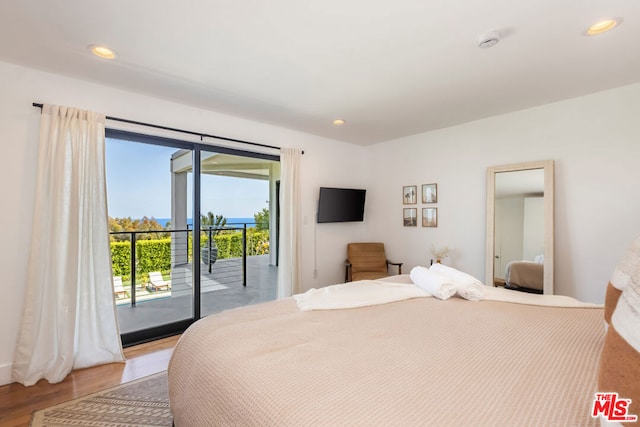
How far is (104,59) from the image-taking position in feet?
7.25

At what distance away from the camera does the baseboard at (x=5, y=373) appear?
2.25m

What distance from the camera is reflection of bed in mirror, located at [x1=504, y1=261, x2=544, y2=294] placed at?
3068 millimetres

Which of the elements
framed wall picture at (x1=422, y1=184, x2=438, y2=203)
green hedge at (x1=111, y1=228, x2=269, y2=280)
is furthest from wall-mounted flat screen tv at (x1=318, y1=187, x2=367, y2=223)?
green hedge at (x1=111, y1=228, x2=269, y2=280)

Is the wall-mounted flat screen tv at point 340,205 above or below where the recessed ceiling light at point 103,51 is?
below

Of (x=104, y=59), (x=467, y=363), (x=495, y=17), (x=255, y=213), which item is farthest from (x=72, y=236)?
(x=495, y=17)

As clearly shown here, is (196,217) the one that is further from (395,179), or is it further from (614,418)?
(614,418)

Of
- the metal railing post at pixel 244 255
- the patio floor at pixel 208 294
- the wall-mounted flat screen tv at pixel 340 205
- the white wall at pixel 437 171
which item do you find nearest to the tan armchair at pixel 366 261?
the white wall at pixel 437 171

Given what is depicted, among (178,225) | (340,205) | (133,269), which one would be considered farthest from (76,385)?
(340,205)

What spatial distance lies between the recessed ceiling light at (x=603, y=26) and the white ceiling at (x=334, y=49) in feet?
0.16

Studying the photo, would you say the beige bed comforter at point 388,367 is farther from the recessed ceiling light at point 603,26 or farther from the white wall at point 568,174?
the recessed ceiling light at point 603,26

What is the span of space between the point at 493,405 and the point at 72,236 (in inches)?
118

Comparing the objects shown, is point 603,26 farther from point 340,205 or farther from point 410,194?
point 340,205

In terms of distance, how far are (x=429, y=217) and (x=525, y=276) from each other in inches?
51.0

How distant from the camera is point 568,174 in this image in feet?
9.68
